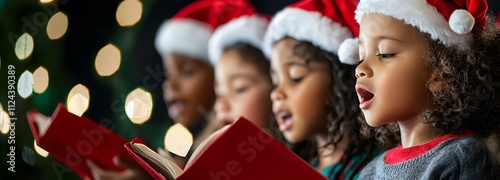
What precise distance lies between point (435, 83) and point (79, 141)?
0.74 metres

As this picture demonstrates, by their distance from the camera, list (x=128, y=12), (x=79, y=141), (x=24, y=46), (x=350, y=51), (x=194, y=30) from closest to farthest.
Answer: (x=350, y=51) < (x=79, y=141) < (x=24, y=46) < (x=194, y=30) < (x=128, y=12)

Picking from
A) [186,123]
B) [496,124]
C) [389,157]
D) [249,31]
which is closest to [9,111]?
[186,123]

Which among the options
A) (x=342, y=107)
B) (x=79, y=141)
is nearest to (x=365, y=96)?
(x=342, y=107)

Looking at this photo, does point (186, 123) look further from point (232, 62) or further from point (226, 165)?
point (226, 165)

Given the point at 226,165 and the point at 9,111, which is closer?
the point at 226,165

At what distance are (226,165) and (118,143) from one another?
460 millimetres

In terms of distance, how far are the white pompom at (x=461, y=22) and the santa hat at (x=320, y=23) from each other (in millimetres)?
327

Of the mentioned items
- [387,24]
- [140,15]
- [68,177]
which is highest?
[387,24]

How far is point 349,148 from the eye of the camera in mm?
1562

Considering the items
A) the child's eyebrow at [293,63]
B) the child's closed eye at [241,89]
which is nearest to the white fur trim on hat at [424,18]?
the child's eyebrow at [293,63]

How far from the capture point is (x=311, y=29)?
1.57m

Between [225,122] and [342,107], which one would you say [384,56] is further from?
[225,122]

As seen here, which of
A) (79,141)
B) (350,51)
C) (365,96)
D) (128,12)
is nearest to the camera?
(365,96)

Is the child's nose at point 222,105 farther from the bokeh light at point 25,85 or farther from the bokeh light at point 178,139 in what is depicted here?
the bokeh light at point 25,85
